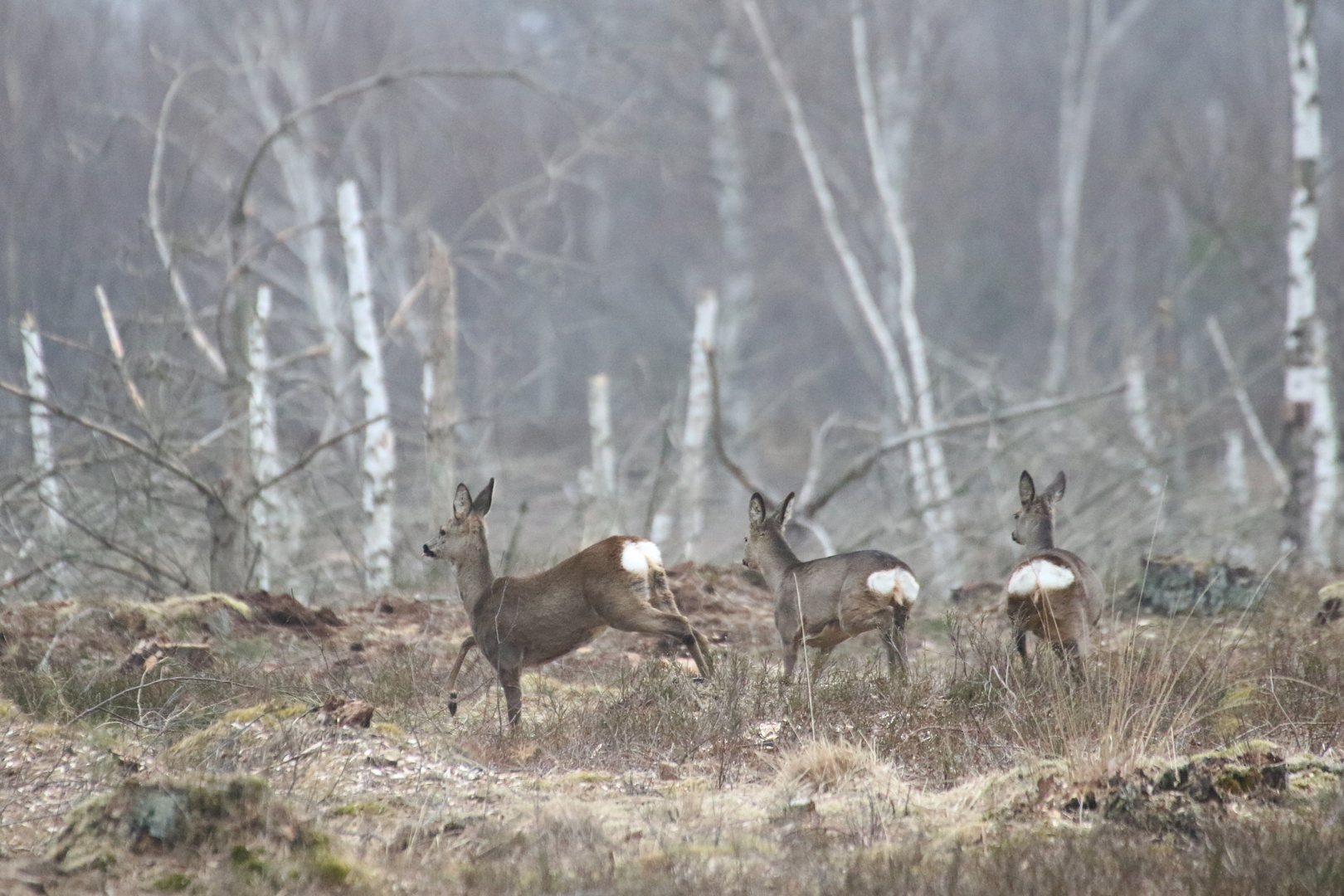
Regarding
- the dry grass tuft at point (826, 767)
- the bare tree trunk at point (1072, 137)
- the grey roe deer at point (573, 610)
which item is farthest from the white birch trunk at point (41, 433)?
the bare tree trunk at point (1072, 137)

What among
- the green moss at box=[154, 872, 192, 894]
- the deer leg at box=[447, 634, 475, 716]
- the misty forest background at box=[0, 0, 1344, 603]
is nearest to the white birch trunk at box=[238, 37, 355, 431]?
the misty forest background at box=[0, 0, 1344, 603]

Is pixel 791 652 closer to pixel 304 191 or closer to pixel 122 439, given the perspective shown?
pixel 122 439

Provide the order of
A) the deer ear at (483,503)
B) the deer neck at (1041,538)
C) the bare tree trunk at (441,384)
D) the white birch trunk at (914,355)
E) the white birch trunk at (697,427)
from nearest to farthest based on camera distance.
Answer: the deer ear at (483,503) → the deer neck at (1041,538) → the bare tree trunk at (441,384) → the white birch trunk at (697,427) → the white birch trunk at (914,355)

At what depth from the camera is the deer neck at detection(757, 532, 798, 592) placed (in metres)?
7.95

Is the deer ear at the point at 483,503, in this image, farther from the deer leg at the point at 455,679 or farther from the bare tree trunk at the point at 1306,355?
the bare tree trunk at the point at 1306,355

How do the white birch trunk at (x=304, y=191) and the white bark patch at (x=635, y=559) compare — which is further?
the white birch trunk at (x=304, y=191)

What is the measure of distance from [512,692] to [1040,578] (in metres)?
2.67

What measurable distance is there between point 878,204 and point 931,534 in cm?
1589

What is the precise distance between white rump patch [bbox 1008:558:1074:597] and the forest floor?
0.38 m

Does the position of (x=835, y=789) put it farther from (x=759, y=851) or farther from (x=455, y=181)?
(x=455, y=181)

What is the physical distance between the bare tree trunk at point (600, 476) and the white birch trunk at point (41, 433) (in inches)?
193

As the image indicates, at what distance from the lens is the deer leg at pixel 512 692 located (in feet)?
21.9

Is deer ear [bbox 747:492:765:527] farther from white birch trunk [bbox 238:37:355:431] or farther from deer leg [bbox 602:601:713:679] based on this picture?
white birch trunk [bbox 238:37:355:431]

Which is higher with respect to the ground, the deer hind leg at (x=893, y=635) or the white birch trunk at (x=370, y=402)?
the white birch trunk at (x=370, y=402)
